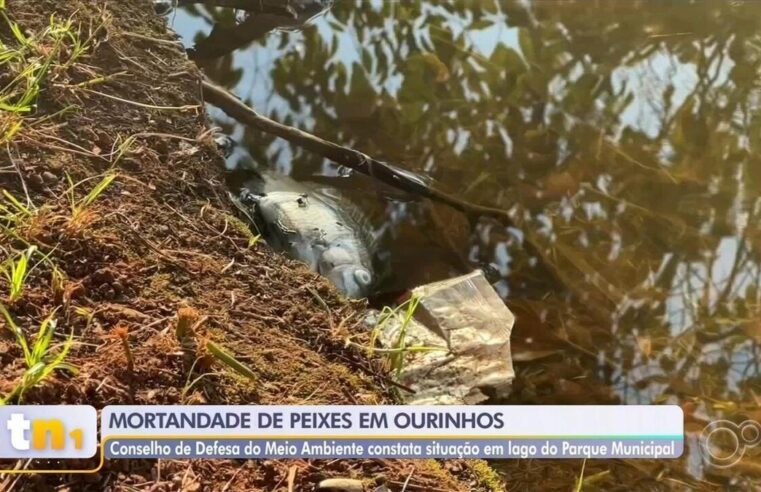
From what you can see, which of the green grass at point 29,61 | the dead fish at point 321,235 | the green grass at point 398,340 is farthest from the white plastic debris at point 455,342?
the green grass at point 29,61

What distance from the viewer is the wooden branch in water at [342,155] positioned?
1.27 meters

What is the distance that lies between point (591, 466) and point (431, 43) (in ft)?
3.04

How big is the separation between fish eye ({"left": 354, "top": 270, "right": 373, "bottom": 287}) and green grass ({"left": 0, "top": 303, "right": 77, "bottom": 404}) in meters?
0.51

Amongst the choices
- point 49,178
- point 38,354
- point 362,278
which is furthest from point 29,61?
point 362,278

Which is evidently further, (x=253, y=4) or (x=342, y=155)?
(x=253, y=4)

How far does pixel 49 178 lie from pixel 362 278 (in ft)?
1.75

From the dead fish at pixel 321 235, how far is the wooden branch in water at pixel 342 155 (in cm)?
10

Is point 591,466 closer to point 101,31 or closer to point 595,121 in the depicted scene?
point 595,121

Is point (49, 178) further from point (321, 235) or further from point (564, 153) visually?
point (564, 153)

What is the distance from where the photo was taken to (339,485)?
0.80 metres

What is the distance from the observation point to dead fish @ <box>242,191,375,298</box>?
116 centimetres
